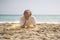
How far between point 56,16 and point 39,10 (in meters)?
0.89

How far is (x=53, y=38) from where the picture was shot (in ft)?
7.25

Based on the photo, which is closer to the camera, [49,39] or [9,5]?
[49,39]

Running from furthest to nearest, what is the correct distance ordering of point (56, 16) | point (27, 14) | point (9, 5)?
1. point (56, 16)
2. point (9, 5)
3. point (27, 14)

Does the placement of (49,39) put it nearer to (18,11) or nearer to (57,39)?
(57,39)

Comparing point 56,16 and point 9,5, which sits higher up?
point 9,5

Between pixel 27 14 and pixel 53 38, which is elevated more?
pixel 27 14

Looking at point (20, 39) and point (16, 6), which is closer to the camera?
point (20, 39)

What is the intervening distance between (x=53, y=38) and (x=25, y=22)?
39.4 inches

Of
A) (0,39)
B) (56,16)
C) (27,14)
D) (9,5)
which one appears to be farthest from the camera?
(56,16)

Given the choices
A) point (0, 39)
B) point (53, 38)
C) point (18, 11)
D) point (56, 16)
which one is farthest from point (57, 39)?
point (56, 16)

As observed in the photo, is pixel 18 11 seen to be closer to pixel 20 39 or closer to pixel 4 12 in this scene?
pixel 4 12

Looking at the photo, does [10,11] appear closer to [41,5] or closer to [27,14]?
[41,5]

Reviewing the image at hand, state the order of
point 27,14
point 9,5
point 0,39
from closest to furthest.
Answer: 1. point 0,39
2. point 27,14
3. point 9,5

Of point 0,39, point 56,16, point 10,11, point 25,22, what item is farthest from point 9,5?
point 0,39
